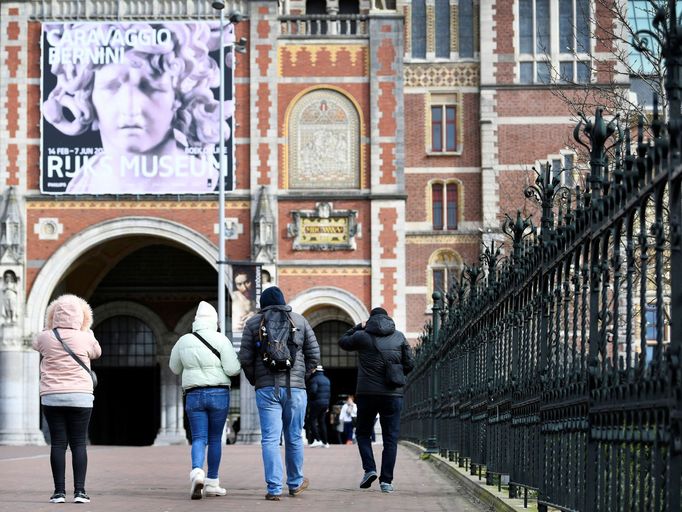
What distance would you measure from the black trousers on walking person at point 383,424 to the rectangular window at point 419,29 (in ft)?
107

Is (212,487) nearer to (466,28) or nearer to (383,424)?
(383,424)

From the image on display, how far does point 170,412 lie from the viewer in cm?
4519

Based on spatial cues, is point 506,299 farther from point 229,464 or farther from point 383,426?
point 229,464

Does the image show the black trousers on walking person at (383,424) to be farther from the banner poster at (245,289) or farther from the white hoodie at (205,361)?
the banner poster at (245,289)

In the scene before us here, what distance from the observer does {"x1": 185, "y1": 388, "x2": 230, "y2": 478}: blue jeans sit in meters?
11.8

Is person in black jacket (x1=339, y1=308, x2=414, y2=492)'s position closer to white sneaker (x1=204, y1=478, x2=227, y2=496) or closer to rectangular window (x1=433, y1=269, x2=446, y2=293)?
white sneaker (x1=204, y1=478, x2=227, y2=496)

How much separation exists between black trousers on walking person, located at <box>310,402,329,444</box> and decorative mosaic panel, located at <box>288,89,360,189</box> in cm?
1271

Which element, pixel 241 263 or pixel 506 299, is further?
pixel 241 263

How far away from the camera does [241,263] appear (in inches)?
1535

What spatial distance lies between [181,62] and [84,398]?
30.7m

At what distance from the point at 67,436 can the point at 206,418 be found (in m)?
1.22

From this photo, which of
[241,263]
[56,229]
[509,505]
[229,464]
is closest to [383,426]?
[509,505]

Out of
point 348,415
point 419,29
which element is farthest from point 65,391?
point 419,29

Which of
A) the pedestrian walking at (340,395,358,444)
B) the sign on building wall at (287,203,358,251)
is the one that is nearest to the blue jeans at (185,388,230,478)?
the pedestrian walking at (340,395,358,444)
